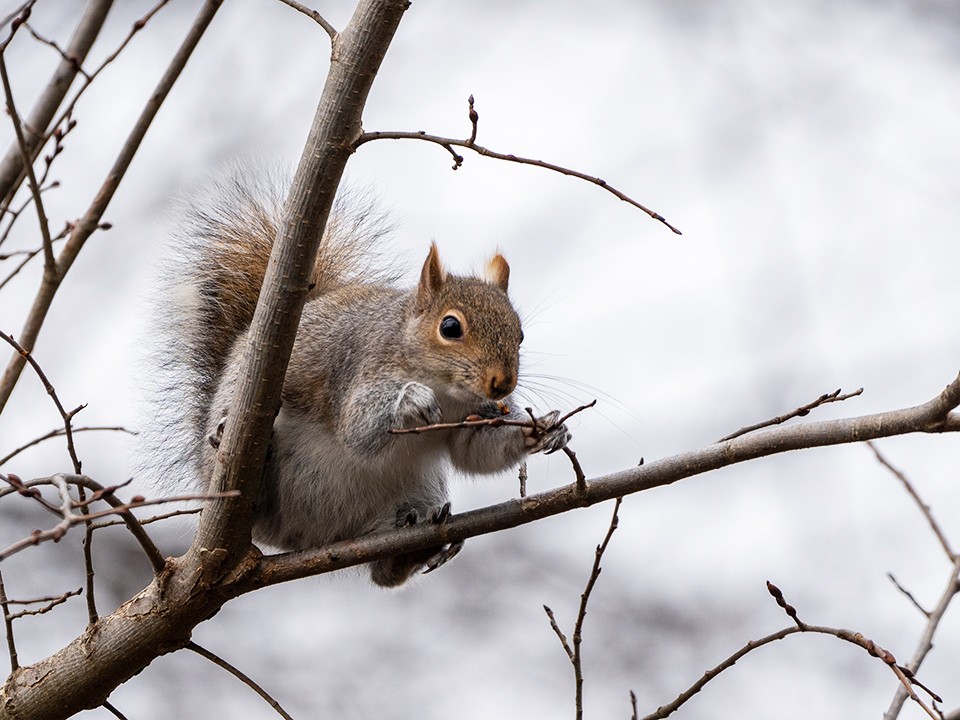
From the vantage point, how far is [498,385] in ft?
8.91

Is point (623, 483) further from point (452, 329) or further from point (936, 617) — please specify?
point (452, 329)

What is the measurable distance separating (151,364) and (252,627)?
224cm

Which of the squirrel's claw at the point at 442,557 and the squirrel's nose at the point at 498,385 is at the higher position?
the squirrel's nose at the point at 498,385

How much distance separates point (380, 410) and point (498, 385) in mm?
296

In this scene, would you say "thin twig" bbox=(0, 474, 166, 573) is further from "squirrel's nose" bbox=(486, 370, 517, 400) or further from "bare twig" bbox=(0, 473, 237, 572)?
"squirrel's nose" bbox=(486, 370, 517, 400)

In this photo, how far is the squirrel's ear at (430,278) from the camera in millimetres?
3088

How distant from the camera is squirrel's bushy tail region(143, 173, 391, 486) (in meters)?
3.30

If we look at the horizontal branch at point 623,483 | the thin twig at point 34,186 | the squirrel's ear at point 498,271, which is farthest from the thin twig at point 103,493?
the squirrel's ear at point 498,271

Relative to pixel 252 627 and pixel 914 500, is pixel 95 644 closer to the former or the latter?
pixel 914 500

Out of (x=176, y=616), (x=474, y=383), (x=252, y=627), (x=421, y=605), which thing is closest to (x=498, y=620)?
(x=421, y=605)

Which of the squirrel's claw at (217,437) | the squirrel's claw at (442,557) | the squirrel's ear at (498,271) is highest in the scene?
the squirrel's ear at (498,271)

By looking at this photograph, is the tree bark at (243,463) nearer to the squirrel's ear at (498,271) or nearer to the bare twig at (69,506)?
the bare twig at (69,506)

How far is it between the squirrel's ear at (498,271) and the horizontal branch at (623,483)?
114cm

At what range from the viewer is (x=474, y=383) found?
2.76 m
